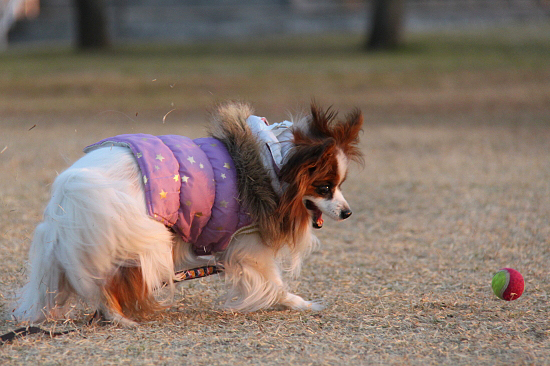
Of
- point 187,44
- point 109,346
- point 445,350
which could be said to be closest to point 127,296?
point 109,346

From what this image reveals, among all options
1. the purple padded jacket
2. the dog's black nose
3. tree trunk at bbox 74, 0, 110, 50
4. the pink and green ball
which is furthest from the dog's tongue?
tree trunk at bbox 74, 0, 110, 50

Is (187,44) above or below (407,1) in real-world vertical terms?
below

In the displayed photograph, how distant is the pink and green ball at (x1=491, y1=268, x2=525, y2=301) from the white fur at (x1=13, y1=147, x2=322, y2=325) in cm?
182

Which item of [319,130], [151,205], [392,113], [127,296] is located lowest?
[392,113]

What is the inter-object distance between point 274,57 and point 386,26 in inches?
127

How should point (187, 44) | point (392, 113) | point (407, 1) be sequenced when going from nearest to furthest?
1. point (392, 113)
2. point (187, 44)
3. point (407, 1)

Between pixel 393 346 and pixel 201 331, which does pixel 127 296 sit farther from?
pixel 393 346

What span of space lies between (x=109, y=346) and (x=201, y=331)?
18.4 inches

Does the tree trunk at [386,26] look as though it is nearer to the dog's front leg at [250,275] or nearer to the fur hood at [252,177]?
the fur hood at [252,177]

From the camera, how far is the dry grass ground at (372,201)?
9.66ft

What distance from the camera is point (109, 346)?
9.36 ft

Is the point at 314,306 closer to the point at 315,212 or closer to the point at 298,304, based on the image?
the point at 298,304

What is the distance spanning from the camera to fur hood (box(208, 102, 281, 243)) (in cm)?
318

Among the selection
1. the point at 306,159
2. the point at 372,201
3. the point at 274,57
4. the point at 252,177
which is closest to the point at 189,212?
the point at 252,177
